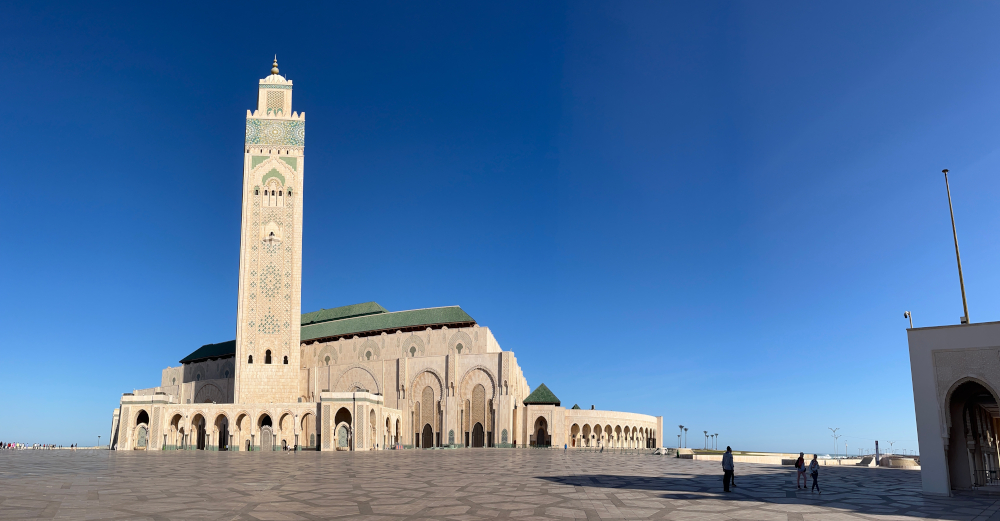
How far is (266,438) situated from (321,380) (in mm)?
13526

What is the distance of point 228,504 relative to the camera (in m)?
11.2

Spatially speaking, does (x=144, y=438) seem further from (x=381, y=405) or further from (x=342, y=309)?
(x=342, y=309)

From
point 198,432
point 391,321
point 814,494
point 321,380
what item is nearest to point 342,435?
point 198,432

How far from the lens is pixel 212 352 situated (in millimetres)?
66625

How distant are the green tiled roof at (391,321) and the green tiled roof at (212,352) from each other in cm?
807

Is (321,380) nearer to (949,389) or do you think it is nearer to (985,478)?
(985,478)

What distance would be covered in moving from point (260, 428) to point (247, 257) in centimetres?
1272

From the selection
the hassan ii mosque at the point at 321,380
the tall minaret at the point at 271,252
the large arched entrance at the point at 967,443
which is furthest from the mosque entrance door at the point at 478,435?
the large arched entrance at the point at 967,443

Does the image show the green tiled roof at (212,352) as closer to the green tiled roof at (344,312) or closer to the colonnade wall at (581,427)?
the green tiled roof at (344,312)

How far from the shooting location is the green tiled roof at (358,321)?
56.7m

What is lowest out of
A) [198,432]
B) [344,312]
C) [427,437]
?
[427,437]

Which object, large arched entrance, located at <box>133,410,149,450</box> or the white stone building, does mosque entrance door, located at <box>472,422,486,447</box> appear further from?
the white stone building

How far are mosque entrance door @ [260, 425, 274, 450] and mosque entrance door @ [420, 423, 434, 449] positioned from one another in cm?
1238

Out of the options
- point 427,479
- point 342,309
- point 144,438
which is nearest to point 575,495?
point 427,479
